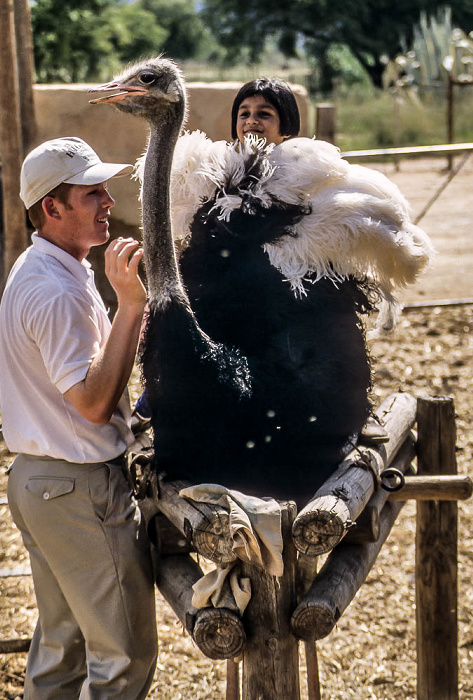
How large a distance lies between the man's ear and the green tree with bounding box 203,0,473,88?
29.2m

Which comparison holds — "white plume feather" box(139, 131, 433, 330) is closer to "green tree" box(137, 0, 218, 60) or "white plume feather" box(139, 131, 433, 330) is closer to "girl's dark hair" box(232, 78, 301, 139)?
"girl's dark hair" box(232, 78, 301, 139)

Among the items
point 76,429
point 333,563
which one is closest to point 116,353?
point 76,429

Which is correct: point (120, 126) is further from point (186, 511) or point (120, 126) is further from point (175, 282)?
point (186, 511)

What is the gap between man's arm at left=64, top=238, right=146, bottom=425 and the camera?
2326 millimetres

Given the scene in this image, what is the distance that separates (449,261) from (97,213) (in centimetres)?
599

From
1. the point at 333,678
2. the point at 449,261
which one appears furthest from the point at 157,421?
the point at 449,261

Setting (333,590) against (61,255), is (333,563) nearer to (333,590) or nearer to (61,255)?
(333,590)

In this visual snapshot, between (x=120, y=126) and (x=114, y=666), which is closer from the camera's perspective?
(x=114, y=666)

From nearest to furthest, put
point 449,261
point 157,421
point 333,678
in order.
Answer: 1. point 157,421
2. point 333,678
3. point 449,261

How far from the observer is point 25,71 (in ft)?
18.9

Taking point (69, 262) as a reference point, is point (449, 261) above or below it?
below

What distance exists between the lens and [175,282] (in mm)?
2582

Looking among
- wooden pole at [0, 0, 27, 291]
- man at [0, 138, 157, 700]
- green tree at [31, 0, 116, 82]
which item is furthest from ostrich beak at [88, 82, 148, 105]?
green tree at [31, 0, 116, 82]

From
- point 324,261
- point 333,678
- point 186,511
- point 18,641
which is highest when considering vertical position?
point 324,261
